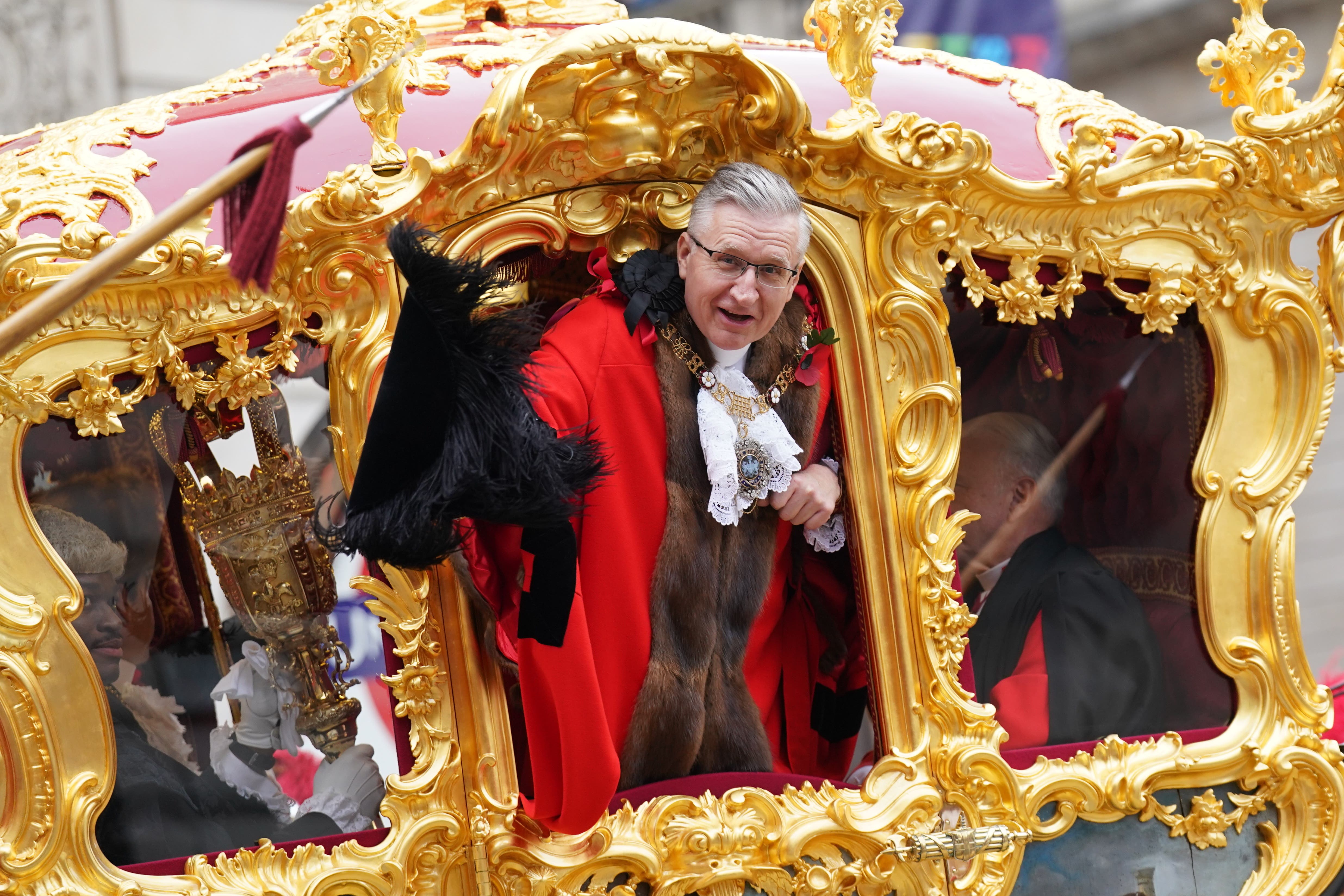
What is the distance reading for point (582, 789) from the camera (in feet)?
9.21

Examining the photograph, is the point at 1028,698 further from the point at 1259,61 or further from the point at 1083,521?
the point at 1259,61

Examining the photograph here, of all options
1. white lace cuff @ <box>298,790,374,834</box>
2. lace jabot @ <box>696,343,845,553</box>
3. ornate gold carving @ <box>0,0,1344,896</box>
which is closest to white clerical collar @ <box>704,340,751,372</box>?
lace jabot @ <box>696,343,845,553</box>

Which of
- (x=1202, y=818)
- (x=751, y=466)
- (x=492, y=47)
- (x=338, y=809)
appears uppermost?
(x=492, y=47)

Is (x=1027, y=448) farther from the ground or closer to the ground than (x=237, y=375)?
closer to the ground

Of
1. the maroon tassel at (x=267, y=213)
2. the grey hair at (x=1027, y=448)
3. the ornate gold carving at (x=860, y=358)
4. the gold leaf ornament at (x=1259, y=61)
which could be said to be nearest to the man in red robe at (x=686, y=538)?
the ornate gold carving at (x=860, y=358)

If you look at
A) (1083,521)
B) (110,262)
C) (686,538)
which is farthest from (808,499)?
(110,262)

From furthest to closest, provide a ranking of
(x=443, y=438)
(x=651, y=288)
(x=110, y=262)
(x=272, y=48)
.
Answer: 1. (x=272, y=48)
2. (x=651, y=288)
3. (x=443, y=438)
4. (x=110, y=262)

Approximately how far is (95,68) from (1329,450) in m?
7.38

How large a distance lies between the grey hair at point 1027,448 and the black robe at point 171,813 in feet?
5.25

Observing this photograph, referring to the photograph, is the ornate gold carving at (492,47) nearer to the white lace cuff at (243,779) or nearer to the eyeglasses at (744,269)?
the eyeglasses at (744,269)

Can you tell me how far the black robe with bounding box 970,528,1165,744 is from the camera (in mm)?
3336

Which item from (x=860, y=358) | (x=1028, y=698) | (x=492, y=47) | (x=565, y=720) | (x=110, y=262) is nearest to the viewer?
(x=110, y=262)

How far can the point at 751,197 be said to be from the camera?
2.94m

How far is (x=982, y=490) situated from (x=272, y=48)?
6.67 m
